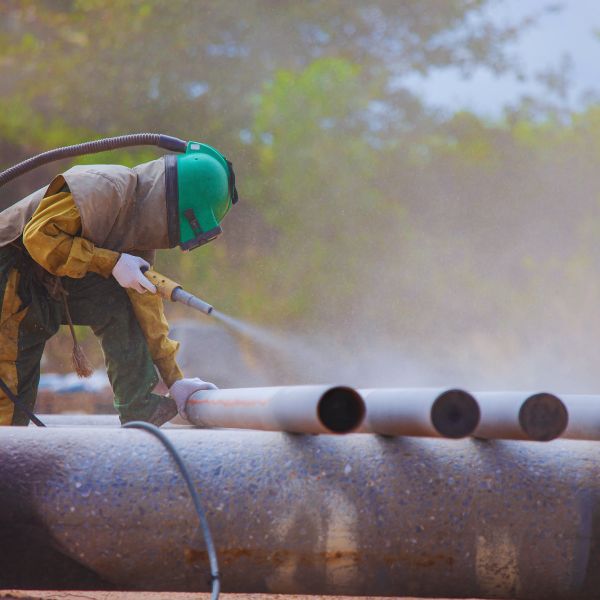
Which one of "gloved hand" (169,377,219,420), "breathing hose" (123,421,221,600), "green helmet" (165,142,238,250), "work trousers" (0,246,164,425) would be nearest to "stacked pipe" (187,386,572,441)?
"breathing hose" (123,421,221,600)

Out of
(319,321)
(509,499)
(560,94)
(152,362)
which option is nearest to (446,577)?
(509,499)

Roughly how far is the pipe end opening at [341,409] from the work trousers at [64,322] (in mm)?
1419

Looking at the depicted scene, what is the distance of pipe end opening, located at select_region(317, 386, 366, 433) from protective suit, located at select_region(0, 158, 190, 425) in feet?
4.17

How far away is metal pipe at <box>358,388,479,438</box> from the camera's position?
1.51 metres

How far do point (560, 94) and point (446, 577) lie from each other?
13422mm

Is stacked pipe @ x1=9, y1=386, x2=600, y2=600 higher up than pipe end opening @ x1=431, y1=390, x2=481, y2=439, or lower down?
lower down

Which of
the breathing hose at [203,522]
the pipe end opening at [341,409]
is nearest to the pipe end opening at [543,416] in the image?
the pipe end opening at [341,409]

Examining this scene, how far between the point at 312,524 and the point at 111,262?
1386 mm

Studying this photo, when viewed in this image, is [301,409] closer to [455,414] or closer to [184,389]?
[455,414]

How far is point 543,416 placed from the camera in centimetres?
155

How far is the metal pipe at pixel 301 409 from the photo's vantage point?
5.17ft

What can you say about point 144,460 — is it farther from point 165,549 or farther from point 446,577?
point 446,577

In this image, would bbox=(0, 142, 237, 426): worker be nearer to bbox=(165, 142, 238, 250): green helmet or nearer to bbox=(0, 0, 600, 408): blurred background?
bbox=(165, 142, 238, 250): green helmet

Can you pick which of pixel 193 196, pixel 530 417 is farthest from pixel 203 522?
pixel 193 196
